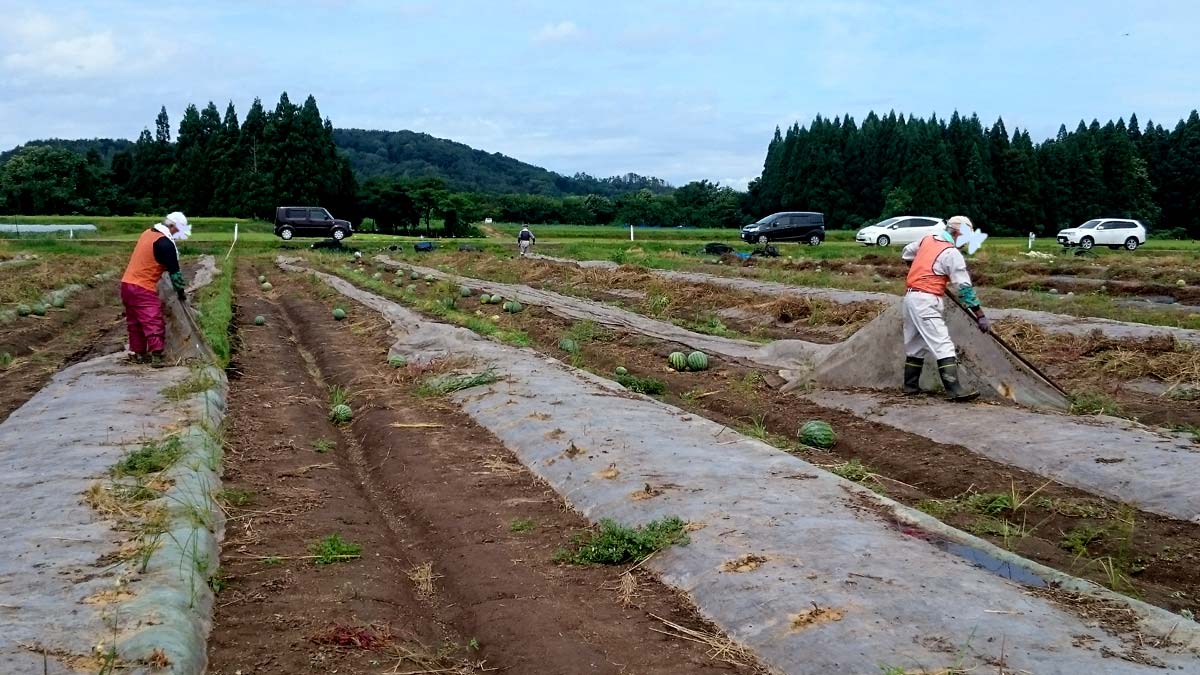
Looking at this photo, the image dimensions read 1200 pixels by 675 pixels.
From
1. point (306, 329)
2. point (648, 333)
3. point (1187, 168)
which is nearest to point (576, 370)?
point (648, 333)

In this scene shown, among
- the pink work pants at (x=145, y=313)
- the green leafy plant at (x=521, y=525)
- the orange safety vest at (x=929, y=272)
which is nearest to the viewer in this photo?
the green leafy plant at (x=521, y=525)

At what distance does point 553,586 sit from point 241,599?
1.68 metres

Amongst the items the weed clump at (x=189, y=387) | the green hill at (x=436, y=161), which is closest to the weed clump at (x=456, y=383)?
the weed clump at (x=189, y=387)

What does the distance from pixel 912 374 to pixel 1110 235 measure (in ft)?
127

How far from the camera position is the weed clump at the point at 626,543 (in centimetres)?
575

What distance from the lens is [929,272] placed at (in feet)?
31.7

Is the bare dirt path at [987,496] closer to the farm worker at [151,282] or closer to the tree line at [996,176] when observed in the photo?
the farm worker at [151,282]

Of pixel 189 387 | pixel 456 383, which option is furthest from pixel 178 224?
pixel 456 383

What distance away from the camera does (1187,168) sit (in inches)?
3073

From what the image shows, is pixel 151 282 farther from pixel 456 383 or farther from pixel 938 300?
pixel 938 300

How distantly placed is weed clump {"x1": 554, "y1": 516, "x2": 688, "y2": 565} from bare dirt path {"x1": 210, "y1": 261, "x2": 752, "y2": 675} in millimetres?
107

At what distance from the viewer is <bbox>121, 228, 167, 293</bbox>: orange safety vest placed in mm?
11242

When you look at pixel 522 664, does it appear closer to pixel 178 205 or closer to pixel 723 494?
pixel 723 494

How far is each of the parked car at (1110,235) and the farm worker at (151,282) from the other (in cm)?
4108
